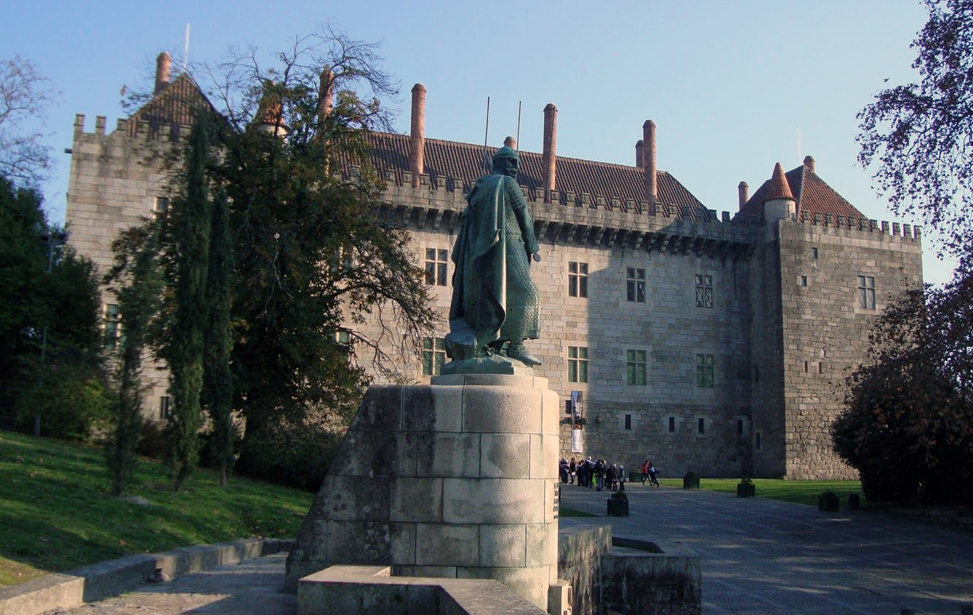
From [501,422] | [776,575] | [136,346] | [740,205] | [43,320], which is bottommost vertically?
[776,575]

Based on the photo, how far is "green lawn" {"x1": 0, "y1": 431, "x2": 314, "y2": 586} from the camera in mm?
8984

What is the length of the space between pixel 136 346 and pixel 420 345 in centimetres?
1386

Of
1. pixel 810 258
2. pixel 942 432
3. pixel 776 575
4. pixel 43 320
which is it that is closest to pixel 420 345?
pixel 43 320

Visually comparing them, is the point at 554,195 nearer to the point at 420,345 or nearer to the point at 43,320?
the point at 420,345

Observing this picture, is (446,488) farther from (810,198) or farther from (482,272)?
(810,198)

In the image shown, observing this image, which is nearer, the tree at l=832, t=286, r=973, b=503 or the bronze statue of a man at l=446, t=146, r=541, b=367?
the bronze statue of a man at l=446, t=146, r=541, b=367

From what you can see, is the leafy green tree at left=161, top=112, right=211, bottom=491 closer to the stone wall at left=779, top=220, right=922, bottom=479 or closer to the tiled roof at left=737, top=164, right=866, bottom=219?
the stone wall at left=779, top=220, right=922, bottom=479

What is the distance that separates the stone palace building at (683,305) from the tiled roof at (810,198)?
2.42 ft

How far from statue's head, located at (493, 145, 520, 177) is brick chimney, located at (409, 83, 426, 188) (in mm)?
32040

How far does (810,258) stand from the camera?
44594 mm

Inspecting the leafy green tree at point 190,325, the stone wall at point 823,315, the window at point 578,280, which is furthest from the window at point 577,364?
the leafy green tree at point 190,325

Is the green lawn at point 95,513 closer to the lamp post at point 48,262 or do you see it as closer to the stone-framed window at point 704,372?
the lamp post at point 48,262

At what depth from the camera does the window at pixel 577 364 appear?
4194 cm

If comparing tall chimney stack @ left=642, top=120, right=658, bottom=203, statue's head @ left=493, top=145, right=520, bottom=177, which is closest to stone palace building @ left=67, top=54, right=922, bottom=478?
tall chimney stack @ left=642, top=120, right=658, bottom=203
